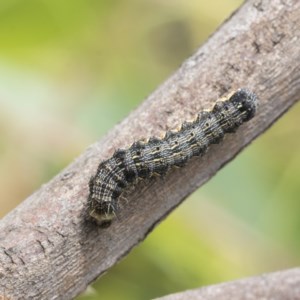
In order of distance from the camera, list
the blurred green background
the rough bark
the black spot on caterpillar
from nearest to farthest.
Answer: the rough bark, the black spot on caterpillar, the blurred green background

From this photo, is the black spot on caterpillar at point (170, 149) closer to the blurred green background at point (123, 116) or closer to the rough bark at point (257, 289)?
the rough bark at point (257, 289)

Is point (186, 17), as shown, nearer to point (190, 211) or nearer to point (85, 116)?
point (85, 116)

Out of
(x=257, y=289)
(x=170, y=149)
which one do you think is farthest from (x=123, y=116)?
(x=257, y=289)

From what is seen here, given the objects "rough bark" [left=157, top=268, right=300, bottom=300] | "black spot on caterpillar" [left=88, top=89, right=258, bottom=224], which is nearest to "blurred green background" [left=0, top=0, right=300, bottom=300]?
"black spot on caterpillar" [left=88, top=89, right=258, bottom=224]

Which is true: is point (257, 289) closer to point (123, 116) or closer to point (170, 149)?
point (170, 149)

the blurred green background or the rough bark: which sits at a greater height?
the blurred green background

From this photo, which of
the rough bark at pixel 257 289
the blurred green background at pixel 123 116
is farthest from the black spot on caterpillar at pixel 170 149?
the blurred green background at pixel 123 116

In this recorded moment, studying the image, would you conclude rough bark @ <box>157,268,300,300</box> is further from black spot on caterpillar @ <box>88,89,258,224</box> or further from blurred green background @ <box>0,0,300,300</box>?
blurred green background @ <box>0,0,300,300</box>
